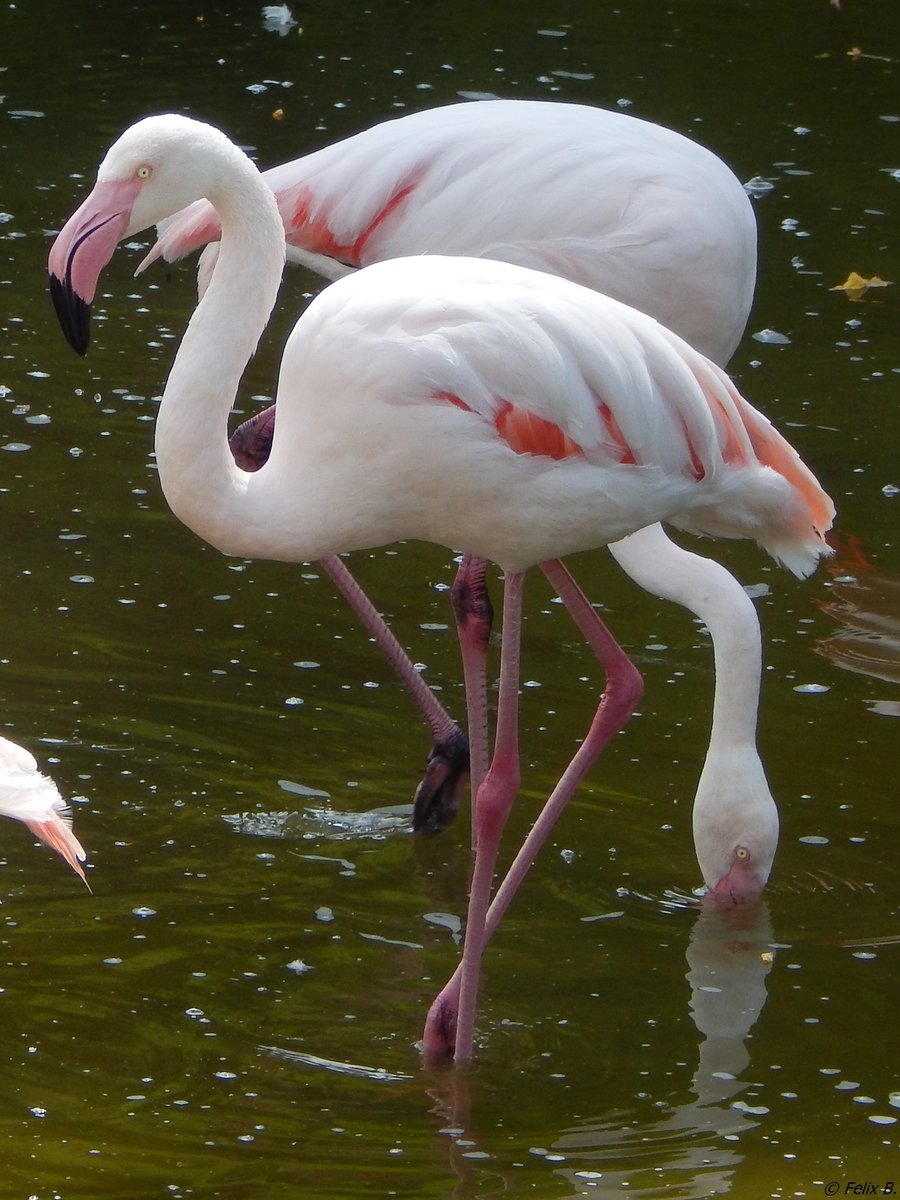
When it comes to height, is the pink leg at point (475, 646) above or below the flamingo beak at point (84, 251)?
below

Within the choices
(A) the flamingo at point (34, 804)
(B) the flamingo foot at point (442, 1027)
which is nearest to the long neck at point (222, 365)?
(A) the flamingo at point (34, 804)

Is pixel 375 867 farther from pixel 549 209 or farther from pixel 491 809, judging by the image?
pixel 549 209

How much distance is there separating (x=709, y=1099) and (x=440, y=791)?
44.8 inches

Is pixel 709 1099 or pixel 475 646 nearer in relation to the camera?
pixel 709 1099

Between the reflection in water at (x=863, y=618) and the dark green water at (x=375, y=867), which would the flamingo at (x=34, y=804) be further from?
the reflection in water at (x=863, y=618)

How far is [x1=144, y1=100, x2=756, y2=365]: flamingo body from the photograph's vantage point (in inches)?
171

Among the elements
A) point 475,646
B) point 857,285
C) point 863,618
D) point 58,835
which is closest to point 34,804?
point 58,835

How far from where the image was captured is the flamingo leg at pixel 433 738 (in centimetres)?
431

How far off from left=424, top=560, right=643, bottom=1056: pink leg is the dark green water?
3.3 inches

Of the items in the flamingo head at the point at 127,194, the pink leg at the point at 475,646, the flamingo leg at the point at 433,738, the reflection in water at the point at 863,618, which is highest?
the flamingo head at the point at 127,194

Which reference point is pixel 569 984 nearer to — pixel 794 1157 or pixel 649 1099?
pixel 649 1099

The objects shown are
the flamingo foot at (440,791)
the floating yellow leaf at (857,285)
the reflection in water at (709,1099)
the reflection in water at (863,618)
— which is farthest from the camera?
the floating yellow leaf at (857,285)

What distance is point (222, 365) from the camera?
321 cm

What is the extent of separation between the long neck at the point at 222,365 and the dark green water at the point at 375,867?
3.04ft
